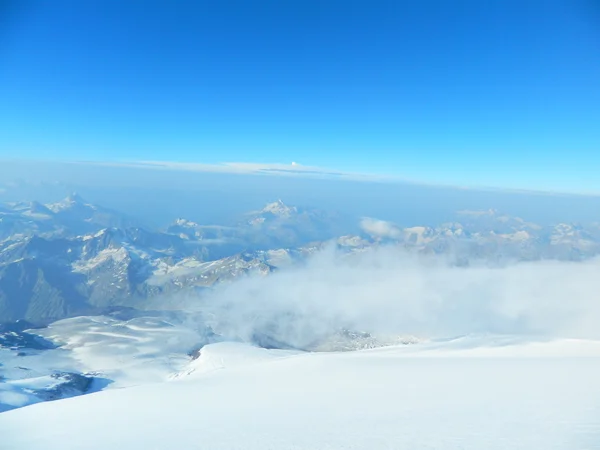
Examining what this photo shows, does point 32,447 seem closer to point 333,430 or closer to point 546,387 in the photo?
point 333,430

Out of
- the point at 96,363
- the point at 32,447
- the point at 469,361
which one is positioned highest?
the point at 32,447

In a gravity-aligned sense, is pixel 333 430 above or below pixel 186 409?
above

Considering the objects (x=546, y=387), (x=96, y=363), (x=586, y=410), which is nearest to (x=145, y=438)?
(x=586, y=410)

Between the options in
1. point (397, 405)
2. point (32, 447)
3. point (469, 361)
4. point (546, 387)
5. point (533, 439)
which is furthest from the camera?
point (469, 361)

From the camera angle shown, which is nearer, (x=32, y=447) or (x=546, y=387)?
(x=32, y=447)

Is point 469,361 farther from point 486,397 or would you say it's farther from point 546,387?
point 486,397

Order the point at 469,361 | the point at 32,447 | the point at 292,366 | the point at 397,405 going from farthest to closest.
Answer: the point at 292,366 < the point at 469,361 < the point at 397,405 < the point at 32,447
